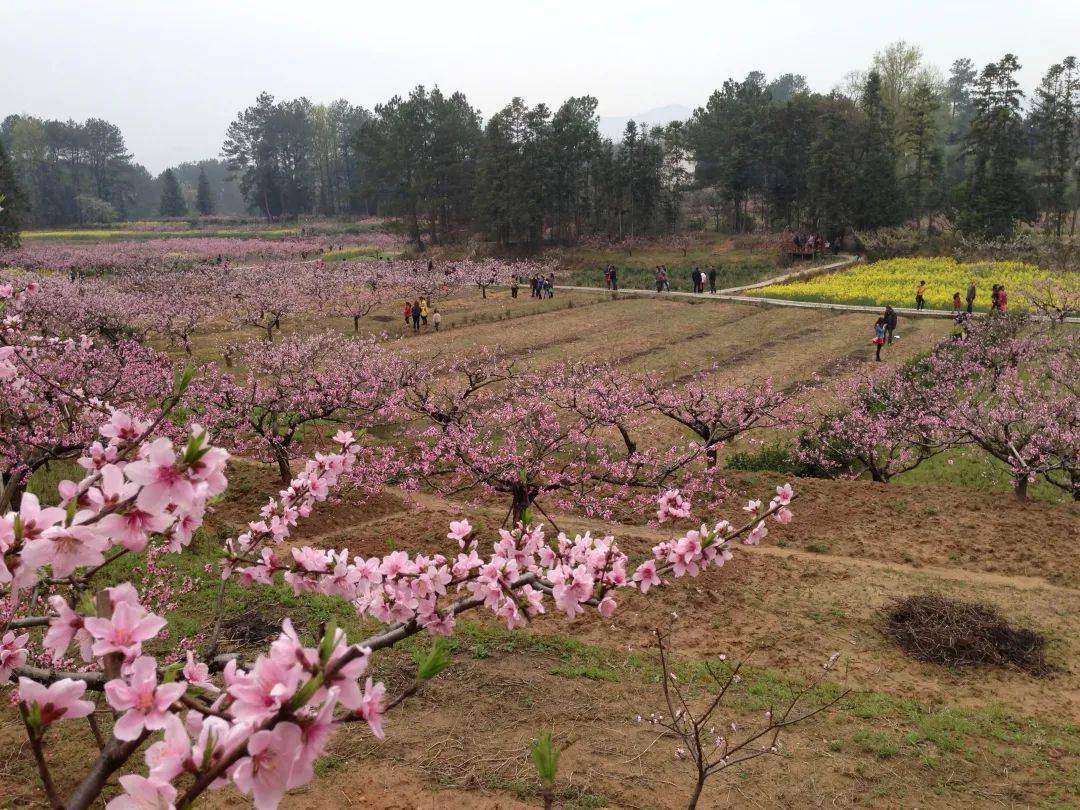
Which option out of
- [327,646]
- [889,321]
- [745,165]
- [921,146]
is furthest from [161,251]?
[327,646]

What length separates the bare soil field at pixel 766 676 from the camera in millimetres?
5652

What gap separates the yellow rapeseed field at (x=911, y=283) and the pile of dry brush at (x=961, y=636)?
25951 millimetres

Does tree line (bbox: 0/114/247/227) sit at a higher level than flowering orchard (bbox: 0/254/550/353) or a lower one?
higher

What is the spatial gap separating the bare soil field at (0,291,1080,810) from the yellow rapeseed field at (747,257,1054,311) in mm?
22879

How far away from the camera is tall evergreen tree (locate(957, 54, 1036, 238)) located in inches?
1770

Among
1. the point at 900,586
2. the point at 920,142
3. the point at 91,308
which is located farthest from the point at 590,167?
the point at 900,586

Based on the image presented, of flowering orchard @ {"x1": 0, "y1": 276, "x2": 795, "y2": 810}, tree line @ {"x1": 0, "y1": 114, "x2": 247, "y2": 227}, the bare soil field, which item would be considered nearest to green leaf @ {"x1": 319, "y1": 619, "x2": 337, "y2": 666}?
flowering orchard @ {"x1": 0, "y1": 276, "x2": 795, "y2": 810}

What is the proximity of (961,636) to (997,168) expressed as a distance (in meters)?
48.8

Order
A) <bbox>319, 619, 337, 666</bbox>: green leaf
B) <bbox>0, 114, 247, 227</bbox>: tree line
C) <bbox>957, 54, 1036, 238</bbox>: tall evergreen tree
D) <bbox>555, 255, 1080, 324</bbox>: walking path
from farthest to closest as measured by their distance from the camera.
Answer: <bbox>0, 114, 247, 227</bbox>: tree line, <bbox>957, 54, 1036, 238</bbox>: tall evergreen tree, <bbox>555, 255, 1080, 324</bbox>: walking path, <bbox>319, 619, 337, 666</bbox>: green leaf

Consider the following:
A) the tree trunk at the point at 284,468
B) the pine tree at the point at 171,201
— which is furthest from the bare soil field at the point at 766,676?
the pine tree at the point at 171,201

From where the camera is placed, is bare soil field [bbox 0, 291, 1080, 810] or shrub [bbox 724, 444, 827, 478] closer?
bare soil field [bbox 0, 291, 1080, 810]

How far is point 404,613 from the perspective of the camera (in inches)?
145

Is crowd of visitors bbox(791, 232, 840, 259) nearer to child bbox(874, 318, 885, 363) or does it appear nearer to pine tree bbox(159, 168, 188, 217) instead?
child bbox(874, 318, 885, 363)

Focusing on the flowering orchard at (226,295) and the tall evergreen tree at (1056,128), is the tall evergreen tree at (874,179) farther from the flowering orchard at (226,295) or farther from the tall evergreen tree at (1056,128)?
the flowering orchard at (226,295)
